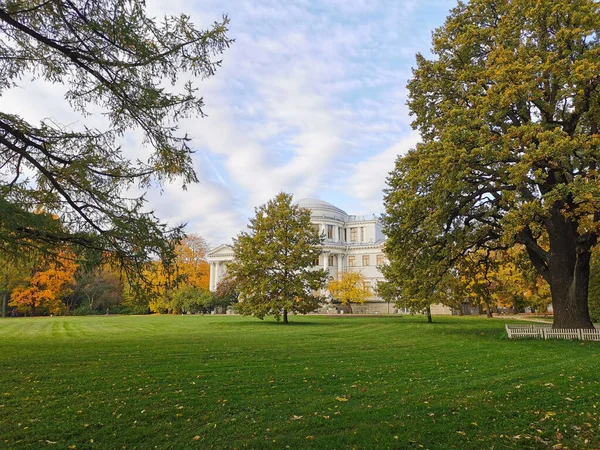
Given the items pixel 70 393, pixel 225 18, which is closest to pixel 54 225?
pixel 70 393

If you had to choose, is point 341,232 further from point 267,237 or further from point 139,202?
point 139,202

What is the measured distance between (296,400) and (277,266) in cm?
2079

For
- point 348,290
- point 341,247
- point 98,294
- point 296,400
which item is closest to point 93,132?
point 296,400

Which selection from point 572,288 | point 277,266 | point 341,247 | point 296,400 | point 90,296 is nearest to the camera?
point 296,400

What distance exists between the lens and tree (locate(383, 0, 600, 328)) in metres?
13.1

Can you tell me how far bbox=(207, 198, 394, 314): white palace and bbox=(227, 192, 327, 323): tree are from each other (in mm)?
38872

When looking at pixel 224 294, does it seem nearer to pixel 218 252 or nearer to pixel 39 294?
pixel 39 294

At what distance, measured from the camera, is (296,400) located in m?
6.38

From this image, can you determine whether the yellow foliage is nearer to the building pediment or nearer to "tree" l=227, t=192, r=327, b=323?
"tree" l=227, t=192, r=327, b=323

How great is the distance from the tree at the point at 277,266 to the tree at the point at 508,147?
9.31 meters

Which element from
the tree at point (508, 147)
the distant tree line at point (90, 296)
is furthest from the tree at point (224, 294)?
the tree at point (508, 147)

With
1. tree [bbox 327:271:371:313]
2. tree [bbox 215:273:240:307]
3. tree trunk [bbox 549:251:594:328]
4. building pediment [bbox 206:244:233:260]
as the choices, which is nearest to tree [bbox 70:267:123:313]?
tree [bbox 215:273:240:307]

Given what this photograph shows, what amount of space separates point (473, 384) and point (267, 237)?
68.3 ft

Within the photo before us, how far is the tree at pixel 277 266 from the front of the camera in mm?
26281
